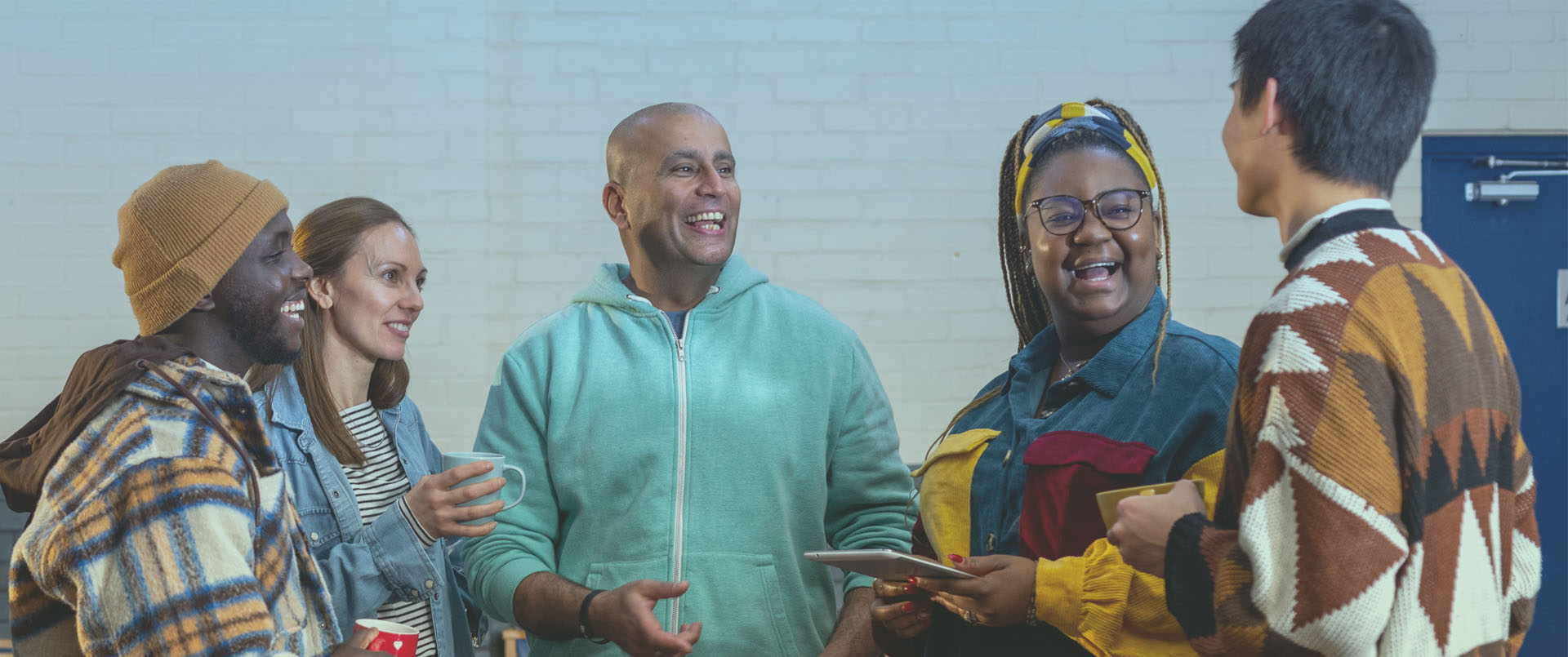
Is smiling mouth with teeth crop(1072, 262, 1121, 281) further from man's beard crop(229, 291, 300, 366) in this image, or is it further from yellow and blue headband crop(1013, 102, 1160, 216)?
man's beard crop(229, 291, 300, 366)

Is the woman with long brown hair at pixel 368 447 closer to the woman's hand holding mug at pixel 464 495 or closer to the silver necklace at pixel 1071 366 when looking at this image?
the woman's hand holding mug at pixel 464 495

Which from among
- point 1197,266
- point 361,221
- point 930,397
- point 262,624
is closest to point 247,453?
point 262,624

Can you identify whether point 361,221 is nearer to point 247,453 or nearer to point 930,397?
point 247,453

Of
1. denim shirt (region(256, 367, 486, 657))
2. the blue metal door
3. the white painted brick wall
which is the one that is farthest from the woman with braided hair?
the blue metal door

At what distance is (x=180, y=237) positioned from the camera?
62.9 inches

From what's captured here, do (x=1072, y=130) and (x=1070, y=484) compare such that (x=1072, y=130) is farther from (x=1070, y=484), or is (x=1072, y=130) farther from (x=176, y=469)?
(x=176, y=469)

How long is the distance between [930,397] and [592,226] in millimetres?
1291

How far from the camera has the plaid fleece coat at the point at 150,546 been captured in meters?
1.38

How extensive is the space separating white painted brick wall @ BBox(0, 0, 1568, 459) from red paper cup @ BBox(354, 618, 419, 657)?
7.74 ft

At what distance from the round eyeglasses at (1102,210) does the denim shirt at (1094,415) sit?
124 mm

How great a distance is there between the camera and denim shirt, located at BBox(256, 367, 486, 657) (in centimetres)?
214

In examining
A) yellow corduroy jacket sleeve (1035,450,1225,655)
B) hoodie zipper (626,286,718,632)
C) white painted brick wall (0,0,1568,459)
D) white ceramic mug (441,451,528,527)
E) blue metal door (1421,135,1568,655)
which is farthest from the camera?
blue metal door (1421,135,1568,655)

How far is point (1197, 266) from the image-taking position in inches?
170

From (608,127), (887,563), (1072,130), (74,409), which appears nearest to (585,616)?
(887,563)
